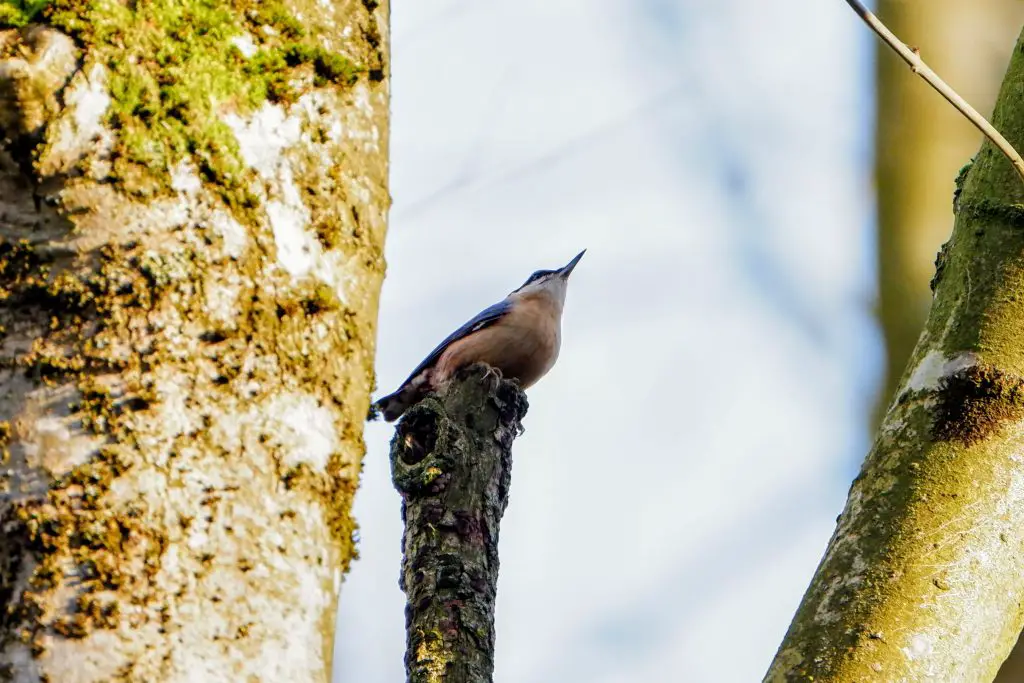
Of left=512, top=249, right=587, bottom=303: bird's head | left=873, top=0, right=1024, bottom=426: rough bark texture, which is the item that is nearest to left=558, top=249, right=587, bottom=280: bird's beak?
left=512, top=249, right=587, bottom=303: bird's head

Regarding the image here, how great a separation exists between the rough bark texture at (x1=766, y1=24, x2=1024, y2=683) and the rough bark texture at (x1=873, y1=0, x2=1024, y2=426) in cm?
102

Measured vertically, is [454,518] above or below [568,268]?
below

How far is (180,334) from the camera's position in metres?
1.31

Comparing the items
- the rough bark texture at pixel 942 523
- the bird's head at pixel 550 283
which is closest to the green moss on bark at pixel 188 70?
the rough bark texture at pixel 942 523

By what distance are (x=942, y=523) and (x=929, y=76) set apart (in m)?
0.83

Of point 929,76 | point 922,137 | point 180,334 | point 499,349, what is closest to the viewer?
point 180,334

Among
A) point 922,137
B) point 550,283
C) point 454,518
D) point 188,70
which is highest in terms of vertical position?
point 550,283

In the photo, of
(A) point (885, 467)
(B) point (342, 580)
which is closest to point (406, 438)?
(A) point (885, 467)

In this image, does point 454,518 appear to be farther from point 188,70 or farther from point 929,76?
point 188,70

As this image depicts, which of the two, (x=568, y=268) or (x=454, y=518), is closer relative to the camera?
(x=454, y=518)

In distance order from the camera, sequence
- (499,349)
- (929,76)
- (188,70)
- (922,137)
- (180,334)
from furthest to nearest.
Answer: (499,349), (922,137), (929,76), (188,70), (180,334)

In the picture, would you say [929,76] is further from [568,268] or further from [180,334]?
[568,268]

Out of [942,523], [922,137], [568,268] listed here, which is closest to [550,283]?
[568,268]

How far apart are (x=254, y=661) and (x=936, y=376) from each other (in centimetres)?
153
